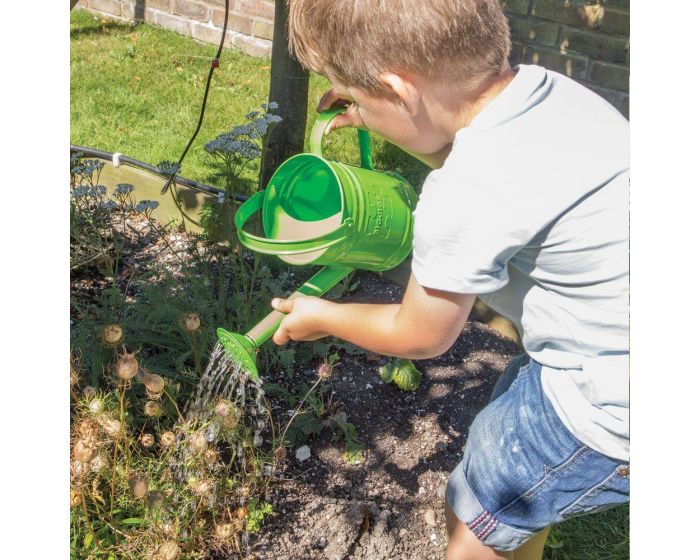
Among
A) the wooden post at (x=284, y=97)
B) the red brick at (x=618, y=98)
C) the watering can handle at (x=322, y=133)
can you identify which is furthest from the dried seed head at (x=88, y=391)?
the red brick at (x=618, y=98)

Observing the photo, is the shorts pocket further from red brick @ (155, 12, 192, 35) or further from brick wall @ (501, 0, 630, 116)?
red brick @ (155, 12, 192, 35)

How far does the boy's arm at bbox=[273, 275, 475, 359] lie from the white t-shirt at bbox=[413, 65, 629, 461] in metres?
0.06

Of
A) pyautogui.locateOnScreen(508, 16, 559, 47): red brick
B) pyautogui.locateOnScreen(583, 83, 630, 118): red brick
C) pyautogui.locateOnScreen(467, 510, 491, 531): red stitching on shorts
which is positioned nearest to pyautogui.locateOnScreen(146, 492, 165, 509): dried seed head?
pyautogui.locateOnScreen(467, 510, 491, 531): red stitching on shorts

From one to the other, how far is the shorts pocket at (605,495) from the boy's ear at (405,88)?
0.79 m

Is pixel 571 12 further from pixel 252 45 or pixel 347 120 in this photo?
pixel 347 120

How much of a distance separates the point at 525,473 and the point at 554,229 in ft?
1.70

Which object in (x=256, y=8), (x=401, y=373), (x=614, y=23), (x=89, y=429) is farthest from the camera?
(x=256, y=8)

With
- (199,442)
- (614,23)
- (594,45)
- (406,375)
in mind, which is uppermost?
(614,23)

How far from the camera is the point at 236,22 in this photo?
4.51 meters

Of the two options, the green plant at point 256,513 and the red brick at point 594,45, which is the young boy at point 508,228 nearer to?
the green plant at point 256,513

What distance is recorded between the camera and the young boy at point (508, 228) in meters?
1.19

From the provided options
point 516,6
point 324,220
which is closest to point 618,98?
point 516,6
